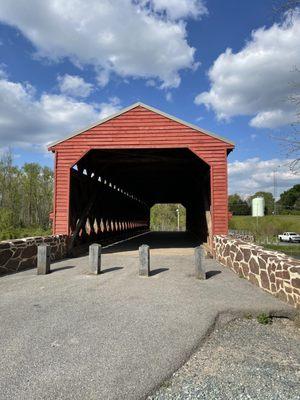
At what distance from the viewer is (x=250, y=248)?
27.9 ft

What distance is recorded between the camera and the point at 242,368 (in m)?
3.99

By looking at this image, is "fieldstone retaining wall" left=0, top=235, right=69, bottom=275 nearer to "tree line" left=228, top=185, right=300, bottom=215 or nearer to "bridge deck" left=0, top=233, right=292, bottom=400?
"bridge deck" left=0, top=233, right=292, bottom=400

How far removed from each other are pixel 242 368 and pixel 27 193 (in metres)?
39.9

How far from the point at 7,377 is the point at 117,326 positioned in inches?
68.6

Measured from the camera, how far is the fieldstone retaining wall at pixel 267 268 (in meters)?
6.18

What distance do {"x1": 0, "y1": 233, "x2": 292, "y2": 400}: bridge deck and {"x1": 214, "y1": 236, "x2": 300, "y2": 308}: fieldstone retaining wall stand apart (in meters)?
0.22

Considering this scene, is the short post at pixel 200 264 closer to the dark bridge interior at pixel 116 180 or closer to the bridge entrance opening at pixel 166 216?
the dark bridge interior at pixel 116 180

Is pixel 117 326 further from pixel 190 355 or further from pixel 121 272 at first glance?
pixel 121 272

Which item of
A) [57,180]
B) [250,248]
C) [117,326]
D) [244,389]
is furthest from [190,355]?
[57,180]

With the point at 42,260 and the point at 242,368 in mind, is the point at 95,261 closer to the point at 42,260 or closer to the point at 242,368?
the point at 42,260

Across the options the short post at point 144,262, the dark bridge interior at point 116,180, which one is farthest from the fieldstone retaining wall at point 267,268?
the dark bridge interior at point 116,180

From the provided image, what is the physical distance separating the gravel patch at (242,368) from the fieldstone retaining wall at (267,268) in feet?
3.17

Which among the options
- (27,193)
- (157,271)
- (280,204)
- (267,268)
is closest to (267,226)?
(27,193)

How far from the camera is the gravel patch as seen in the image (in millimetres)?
3457
